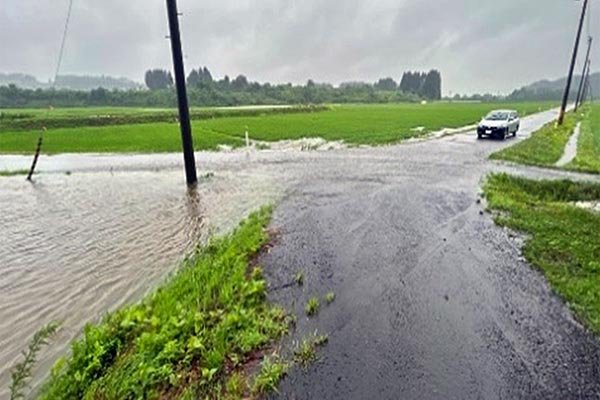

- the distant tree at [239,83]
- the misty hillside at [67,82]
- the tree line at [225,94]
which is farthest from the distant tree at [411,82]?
the misty hillside at [67,82]

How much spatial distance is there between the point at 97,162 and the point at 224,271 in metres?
17.4

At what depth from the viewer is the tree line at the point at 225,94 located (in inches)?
3609

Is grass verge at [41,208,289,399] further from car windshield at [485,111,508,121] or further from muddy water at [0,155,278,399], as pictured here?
car windshield at [485,111,508,121]

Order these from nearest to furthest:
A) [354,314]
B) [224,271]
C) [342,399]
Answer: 1. [342,399]
2. [354,314]
3. [224,271]

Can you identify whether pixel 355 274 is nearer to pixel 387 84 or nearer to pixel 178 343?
pixel 178 343

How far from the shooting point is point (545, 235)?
726 cm

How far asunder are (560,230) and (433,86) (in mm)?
183854

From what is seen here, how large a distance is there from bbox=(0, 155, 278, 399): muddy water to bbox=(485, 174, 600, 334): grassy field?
5569 millimetres

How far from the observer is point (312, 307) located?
4.86m

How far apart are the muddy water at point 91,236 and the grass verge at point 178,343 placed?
2.00ft

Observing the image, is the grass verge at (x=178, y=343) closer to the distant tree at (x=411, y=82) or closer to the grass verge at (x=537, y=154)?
the grass verge at (x=537, y=154)

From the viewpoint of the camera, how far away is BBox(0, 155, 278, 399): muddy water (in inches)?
212

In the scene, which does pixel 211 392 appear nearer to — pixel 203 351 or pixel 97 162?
pixel 203 351

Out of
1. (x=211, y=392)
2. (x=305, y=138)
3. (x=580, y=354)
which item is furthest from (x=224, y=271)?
(x=305, y=138)
